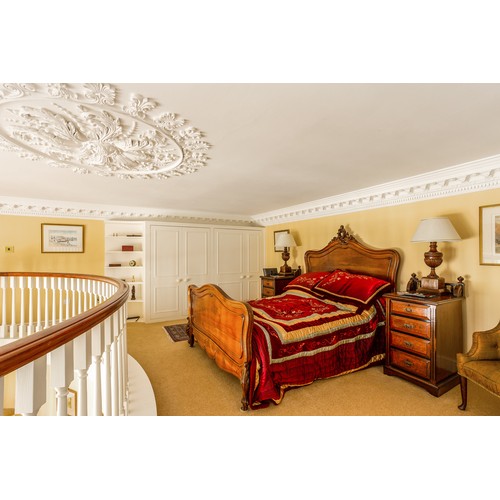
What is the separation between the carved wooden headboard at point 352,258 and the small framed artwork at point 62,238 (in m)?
4.08

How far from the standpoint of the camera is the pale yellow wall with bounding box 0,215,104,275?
418 centimetres

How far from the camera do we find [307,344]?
2.40 m

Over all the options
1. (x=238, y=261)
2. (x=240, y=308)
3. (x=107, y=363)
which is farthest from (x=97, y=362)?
(x=238, y=261)

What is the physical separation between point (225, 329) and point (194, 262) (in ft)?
9.88

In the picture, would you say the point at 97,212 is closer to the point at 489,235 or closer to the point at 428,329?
the point at 428,329

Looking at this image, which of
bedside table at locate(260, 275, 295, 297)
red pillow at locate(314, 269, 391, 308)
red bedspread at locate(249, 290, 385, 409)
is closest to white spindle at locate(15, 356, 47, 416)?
red bedspread at locate(249, 290, 385, 409)

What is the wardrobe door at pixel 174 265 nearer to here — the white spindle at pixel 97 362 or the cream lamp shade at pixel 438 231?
the cream lamp shade at pixel 438 231

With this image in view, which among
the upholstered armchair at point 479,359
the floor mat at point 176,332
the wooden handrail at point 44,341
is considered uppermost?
the wooden handrail at point 44,341

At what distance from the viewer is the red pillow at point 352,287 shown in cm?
303

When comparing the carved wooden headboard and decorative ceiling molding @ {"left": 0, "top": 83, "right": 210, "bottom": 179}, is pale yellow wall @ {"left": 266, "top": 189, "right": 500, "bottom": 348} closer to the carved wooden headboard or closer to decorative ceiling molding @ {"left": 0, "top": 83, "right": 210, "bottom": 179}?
the carved wooden headboard

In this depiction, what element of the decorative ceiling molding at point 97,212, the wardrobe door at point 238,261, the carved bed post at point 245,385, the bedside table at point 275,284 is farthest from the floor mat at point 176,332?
the decorative ceiling molding at point 97,212
